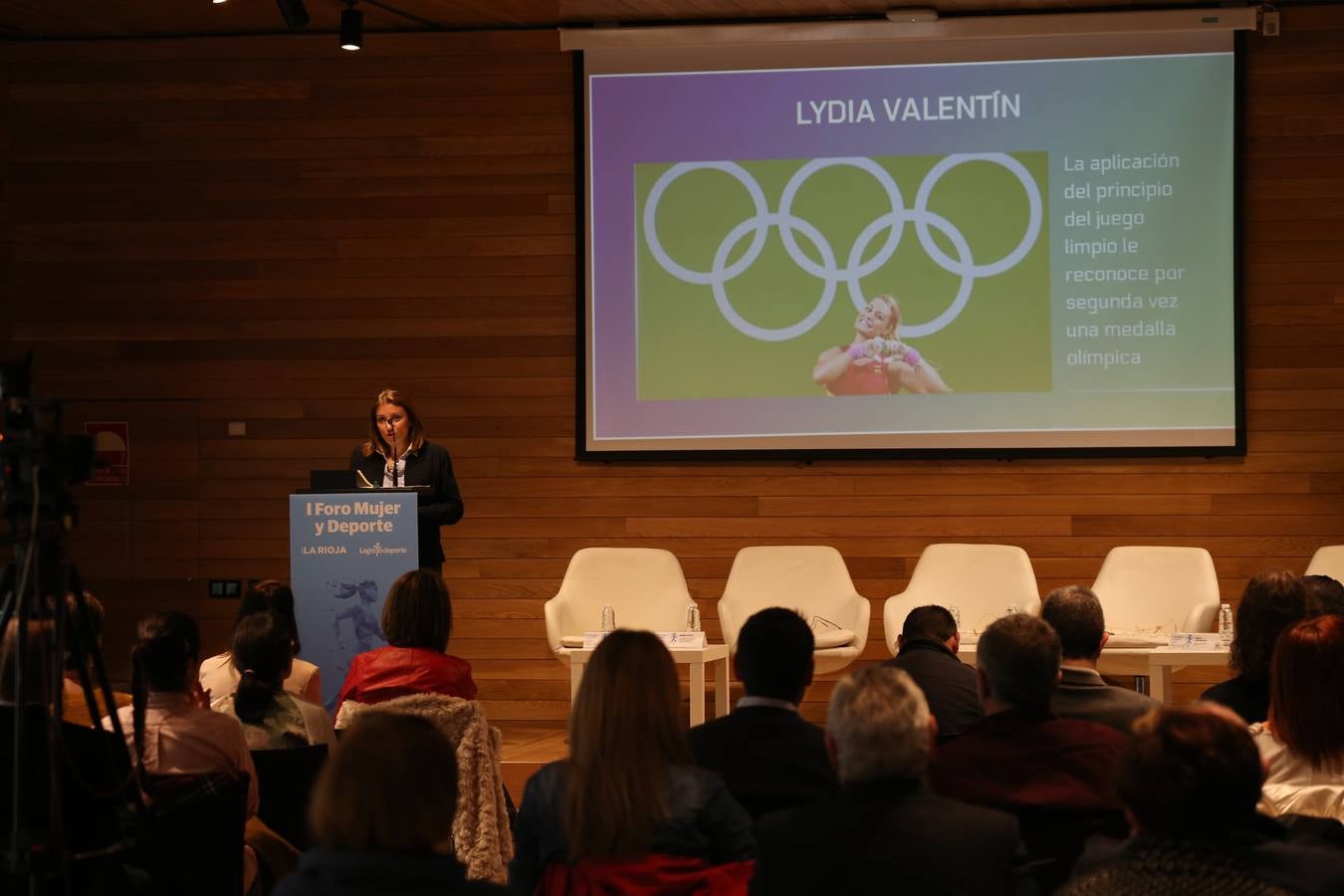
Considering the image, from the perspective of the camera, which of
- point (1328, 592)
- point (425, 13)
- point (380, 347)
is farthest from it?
point (380, 347)

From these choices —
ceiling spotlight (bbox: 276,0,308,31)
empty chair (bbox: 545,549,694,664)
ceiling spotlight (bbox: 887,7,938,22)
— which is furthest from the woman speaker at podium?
ceiling spotlight (bbox: 887,7,938,22)

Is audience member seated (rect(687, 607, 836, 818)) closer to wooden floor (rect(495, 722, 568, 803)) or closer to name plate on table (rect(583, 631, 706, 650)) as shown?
name plate on table (rect(583, 631, 706, 650))

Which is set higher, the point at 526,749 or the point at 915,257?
the point at 915,257

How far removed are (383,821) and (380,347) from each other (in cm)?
606

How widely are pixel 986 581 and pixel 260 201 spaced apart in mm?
4327

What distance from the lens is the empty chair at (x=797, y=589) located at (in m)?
6.96

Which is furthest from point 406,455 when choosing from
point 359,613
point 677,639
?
point 677,639

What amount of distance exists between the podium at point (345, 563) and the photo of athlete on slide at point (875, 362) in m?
2.71

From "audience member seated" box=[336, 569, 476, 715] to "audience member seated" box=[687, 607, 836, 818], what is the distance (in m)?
1.20

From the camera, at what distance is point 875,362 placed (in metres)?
7.48

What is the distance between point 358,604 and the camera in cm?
556

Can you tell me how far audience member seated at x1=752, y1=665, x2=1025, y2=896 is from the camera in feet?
6.89

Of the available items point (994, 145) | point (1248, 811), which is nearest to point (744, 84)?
point (994, 145)

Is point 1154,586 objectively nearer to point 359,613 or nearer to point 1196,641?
point 1196,641
